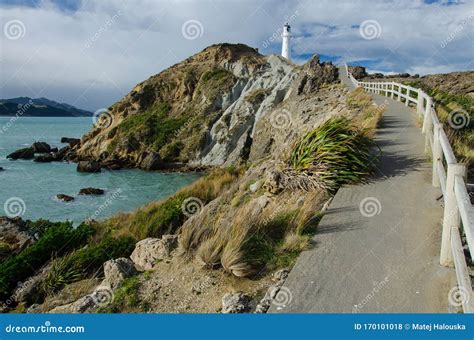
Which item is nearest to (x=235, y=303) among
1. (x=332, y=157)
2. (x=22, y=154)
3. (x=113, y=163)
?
(x=332, y=157)

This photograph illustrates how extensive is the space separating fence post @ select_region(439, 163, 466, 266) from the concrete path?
0.15 m

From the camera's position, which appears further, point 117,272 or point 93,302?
point 117,272

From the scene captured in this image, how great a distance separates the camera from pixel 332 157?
26.6 ft

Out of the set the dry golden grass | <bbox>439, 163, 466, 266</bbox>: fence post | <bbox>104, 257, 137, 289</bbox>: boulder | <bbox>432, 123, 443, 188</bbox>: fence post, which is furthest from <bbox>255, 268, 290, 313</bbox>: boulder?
<bbox>432, 123, 443, 188</bbox>: fence post

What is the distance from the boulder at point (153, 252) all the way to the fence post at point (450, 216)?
380 cm

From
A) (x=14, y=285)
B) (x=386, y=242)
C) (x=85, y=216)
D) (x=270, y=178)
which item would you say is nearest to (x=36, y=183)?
(x=85, y=216)

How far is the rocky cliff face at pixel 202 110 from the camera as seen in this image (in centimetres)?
4244

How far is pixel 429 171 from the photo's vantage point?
858cm

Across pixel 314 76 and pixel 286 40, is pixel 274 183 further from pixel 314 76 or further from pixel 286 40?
pixel 286 40

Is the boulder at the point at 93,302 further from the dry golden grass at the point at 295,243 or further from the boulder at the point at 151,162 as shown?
the boulder at the point at 151,162

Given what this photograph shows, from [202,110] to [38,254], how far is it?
4261 centimetres

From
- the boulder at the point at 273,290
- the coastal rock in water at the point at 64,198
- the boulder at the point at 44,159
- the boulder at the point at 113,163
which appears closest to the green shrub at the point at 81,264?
the boulder at the point at 273,290

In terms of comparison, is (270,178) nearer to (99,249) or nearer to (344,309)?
(99,249)

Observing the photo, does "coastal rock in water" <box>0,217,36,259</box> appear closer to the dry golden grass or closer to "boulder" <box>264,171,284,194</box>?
"boulder" <box>264,171,284,194</box>
